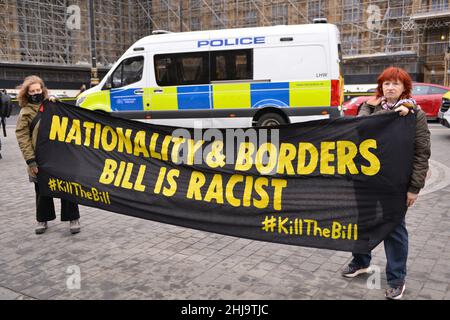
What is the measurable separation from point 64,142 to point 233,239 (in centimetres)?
212

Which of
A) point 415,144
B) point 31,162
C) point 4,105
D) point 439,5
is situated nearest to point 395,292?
point 415,144

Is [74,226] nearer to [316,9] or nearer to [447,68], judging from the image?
[447,68]

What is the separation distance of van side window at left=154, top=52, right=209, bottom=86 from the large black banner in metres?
6.90

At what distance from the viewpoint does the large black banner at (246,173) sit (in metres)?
3.37

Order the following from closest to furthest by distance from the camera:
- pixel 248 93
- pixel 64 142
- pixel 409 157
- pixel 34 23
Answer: pixel 409 157, pixel 64 142, pixel 248 93, pixel 34 23

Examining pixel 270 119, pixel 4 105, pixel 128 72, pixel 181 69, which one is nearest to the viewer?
pixel 4 105

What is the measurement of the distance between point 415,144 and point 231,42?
8.46 m

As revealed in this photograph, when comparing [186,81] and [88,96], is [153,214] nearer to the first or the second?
[186,81]

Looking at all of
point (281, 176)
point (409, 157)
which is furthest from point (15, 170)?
point (409, 157)

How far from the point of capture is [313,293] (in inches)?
138

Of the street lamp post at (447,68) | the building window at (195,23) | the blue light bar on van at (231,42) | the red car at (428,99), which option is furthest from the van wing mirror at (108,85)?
the building window at (195,23)

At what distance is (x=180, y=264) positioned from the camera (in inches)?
164

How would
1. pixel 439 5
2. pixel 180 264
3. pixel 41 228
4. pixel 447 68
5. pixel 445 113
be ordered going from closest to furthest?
pixel 180 264, pixel 41 228, pixel 445 113, pixel 447 68, pixel 439 5

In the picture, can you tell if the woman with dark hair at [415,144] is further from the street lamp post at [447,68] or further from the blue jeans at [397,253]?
the street lamp post at [447,68]
